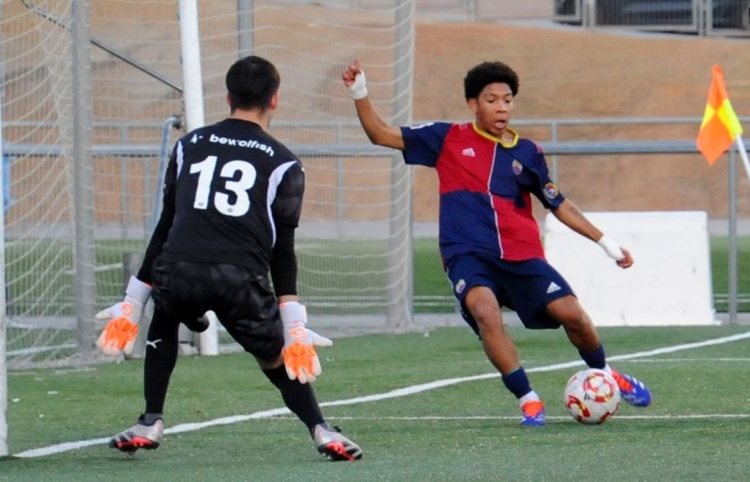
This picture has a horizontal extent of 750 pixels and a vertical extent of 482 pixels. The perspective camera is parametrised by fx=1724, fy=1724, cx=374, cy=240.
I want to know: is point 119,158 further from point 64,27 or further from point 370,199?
point 370,199

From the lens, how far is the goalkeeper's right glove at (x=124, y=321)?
6.11 meters

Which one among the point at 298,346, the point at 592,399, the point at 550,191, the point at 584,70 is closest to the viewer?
the point at 298,346

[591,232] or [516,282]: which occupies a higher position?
[591,232]

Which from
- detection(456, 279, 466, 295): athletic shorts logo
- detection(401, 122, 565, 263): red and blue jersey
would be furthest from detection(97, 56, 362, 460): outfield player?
detection(401, 122, 565, 263): red and blue jersey

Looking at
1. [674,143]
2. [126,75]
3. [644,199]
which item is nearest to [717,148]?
[674,143]

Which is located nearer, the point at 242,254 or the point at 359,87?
the point at 242,254

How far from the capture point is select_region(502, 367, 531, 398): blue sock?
744cm

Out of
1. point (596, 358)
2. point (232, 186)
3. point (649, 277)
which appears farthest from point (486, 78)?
point (649, 277)

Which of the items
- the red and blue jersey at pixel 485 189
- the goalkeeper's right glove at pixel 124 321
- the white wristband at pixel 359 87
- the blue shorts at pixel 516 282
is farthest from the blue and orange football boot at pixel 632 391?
the goalkeeper's right glove at pixel 124 321

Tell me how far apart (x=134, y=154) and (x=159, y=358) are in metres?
6.16

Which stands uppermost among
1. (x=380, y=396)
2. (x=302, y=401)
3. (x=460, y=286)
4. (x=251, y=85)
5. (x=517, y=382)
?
(x=251, y=85)

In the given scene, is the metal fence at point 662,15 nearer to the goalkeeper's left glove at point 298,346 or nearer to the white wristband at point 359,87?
the white wristband at point 359,87

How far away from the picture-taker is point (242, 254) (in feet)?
20.0

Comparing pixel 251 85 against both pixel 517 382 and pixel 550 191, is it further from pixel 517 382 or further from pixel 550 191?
pixel 550 191
